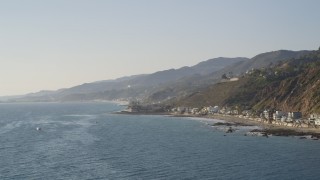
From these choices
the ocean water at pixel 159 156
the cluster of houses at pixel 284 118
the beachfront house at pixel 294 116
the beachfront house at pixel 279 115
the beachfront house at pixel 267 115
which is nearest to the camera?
the ocean water at pixel 159 156

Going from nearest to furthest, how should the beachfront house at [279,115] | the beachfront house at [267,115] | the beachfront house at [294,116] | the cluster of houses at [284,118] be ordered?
the cluster of houses at [284,118]
the beachfront house at [294,116]
the beachfront house at [279,115]
the beachfront house at [267,115]

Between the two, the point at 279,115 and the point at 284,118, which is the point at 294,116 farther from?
the point at 279,115

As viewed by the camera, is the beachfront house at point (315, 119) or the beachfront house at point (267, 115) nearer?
the beachfront house at point (315, 119)

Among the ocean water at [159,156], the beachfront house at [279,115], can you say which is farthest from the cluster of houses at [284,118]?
the ocean water at [159,156]

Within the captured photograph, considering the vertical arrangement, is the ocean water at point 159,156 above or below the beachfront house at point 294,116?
below

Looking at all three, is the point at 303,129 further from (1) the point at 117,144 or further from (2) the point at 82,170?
(2) the point at 82,170

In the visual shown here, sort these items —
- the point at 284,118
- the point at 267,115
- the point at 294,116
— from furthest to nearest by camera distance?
1. the point at 267,115
2. the point at 284,118
3. the point at 294,116

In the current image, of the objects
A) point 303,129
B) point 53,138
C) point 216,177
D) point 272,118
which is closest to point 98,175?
point 216,177

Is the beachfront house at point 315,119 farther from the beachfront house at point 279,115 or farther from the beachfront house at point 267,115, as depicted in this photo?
the beachfront house at point 267,115

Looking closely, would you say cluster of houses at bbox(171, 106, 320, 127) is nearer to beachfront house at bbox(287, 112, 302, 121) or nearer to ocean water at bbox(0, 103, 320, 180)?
beachfront house at bbox(287, 112, 302, 121)

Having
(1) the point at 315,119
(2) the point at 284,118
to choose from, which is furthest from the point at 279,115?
(1) the point at 315,119

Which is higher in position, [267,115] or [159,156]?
[267,115]
